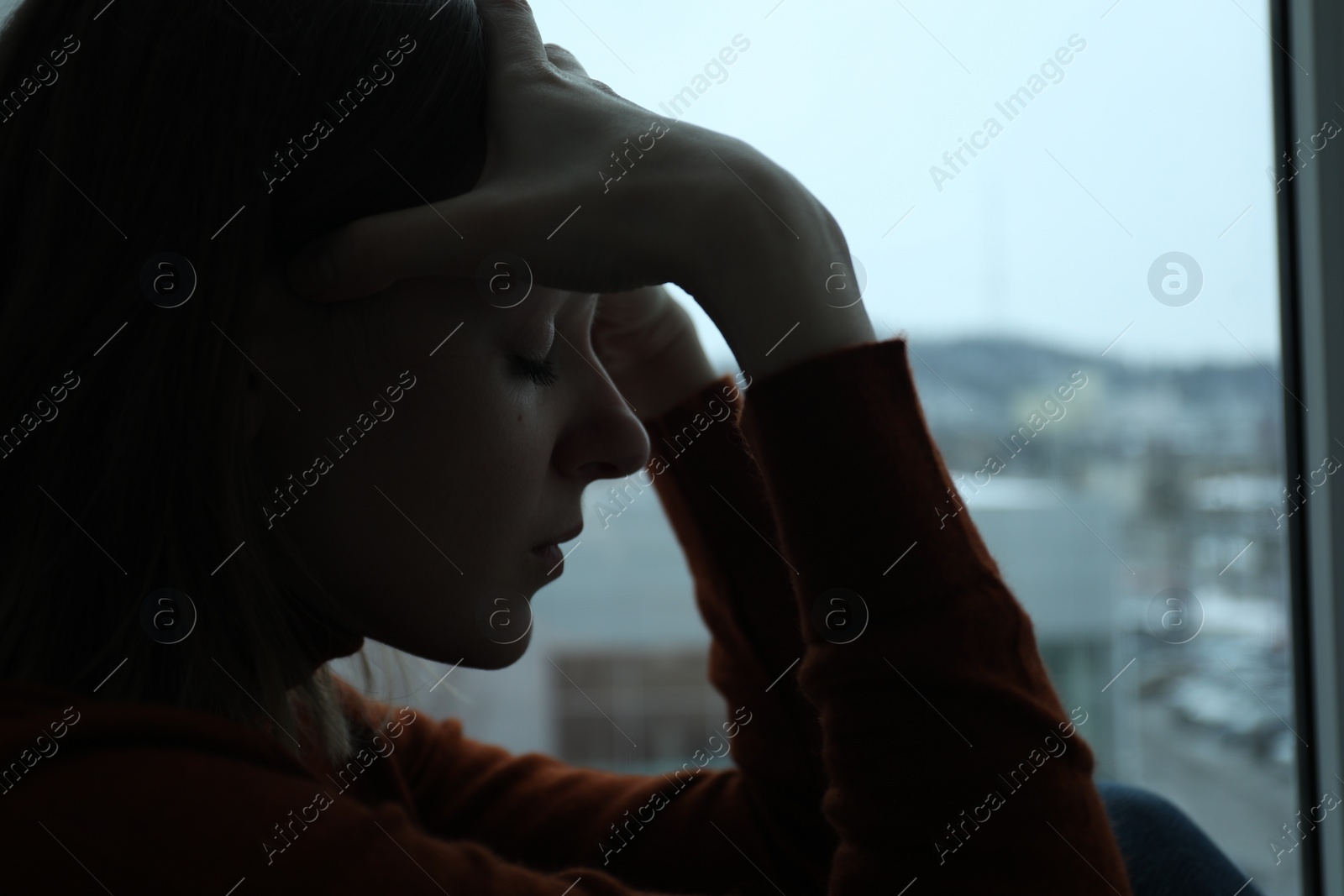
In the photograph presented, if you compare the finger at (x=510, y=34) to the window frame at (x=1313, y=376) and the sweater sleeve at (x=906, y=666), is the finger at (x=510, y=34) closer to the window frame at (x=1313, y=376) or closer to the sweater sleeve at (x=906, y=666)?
the sweater sleeve at (x=906, y=666)

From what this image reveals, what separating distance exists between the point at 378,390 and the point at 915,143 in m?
0.59

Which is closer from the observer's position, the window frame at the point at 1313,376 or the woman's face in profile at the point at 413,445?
the woman's face in profile at the point at 413,445

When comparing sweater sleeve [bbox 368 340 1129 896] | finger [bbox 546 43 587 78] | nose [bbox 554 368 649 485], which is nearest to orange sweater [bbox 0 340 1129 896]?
sweater sleeve [bbox 368 340 1129 896]

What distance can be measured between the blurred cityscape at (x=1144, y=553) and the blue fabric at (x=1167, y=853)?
47 millimetres

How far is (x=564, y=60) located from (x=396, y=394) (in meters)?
0.29

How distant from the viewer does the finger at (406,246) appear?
1.80ft

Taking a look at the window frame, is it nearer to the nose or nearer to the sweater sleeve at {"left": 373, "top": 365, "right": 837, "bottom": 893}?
the sweater sleeve at {"left": 373, "top": 365, "right": 837, "bottom": 893}

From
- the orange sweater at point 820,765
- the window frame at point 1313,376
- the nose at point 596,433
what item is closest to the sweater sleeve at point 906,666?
the orange sweater at point 820,765

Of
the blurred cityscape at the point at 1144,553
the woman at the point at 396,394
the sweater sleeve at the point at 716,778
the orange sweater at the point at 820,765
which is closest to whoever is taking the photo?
the orange sweater at the point at 820,765

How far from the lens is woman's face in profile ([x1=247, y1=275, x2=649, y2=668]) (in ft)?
1.97

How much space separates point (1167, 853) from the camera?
704 millimetres

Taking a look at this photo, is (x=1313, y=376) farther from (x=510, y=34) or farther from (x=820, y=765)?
(x=510, y=34)

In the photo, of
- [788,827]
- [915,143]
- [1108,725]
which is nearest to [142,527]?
[788,827]

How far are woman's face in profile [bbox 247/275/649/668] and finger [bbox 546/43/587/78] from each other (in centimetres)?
18
